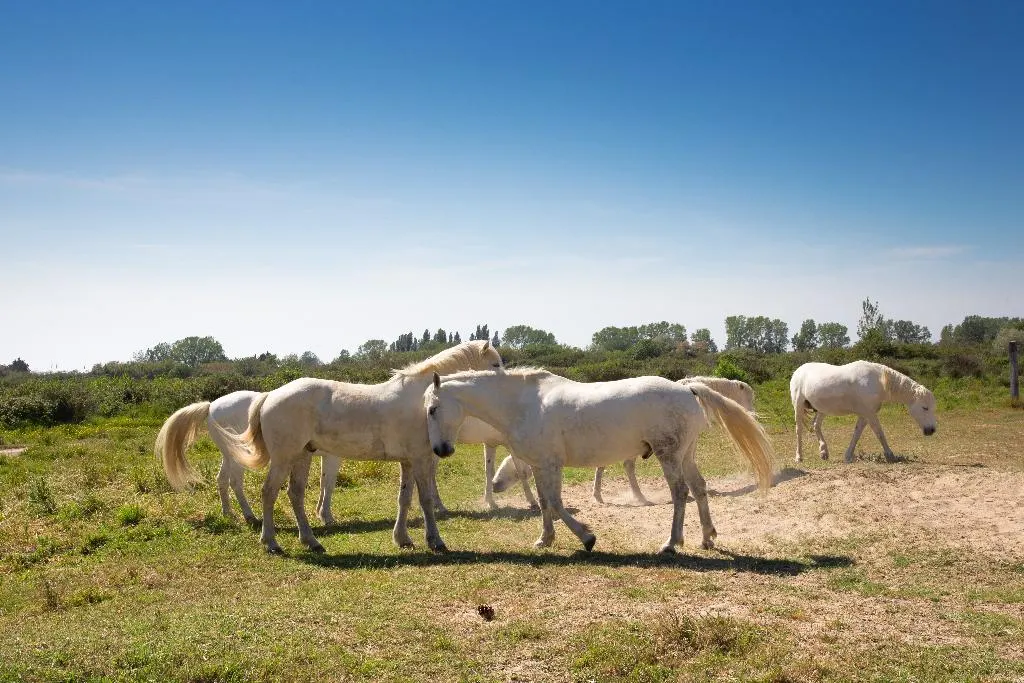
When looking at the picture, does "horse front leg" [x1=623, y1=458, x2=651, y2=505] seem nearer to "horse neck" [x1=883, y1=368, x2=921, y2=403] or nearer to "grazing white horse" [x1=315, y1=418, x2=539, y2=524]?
"grazing white horse" [x1=315, y1=418, x2=539, y2=524]

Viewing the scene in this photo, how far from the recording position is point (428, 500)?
945cm

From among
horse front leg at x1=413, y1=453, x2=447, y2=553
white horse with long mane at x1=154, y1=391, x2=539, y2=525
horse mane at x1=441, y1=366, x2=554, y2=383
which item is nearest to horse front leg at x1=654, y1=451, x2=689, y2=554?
horse mane at x1=441, y1=366, x2=554, y2=383

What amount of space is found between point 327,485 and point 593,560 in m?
5.40

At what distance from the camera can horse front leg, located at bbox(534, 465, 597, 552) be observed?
891cm

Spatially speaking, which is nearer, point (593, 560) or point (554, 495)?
point (593, 560)

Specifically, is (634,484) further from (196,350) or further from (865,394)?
(196,350)

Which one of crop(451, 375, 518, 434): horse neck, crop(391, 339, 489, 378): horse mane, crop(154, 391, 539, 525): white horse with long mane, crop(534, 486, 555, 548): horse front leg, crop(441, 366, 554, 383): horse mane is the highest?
crop(391, 339, 489, 378): horse mane

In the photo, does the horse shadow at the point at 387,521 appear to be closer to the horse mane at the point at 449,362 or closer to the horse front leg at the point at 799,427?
the horse mane at the point at 449,362

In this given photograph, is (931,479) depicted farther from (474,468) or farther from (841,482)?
(474,468)

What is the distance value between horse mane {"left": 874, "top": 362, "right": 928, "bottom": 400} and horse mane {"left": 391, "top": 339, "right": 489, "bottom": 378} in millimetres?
10648

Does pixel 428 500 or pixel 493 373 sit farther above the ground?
pixel 493 373

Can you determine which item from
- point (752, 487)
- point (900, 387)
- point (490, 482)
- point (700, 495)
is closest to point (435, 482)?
point (490, 482)

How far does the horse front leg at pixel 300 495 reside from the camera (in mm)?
9633

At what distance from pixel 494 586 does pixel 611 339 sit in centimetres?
8087
